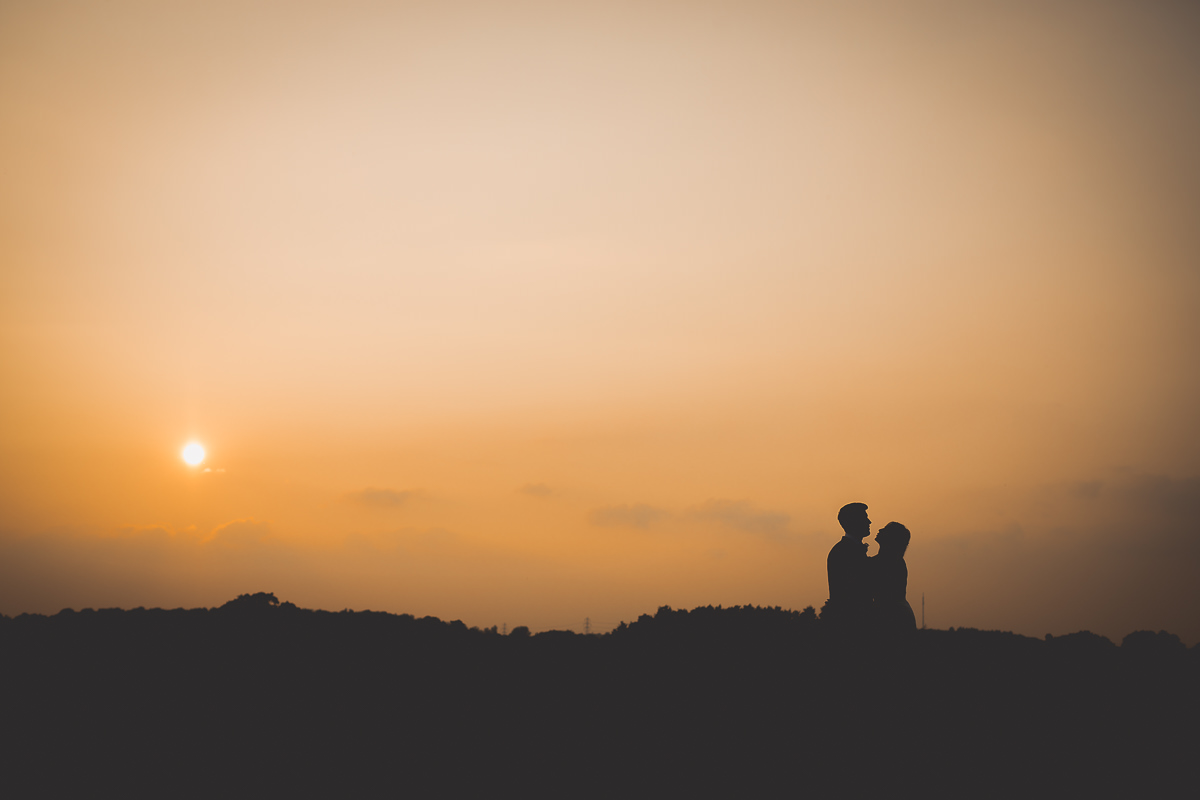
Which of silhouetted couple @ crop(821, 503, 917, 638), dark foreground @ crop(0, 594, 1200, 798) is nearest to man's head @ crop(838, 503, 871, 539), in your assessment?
silhouetted couple @ crop(821, 503, 917, 638)

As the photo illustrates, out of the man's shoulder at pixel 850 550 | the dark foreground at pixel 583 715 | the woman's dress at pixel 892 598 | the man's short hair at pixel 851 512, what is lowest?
the dark foreground at pixel 583 715

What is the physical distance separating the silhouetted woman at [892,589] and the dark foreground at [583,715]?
17.1 inches

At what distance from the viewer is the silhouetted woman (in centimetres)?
1670

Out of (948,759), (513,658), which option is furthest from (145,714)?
(948,759)

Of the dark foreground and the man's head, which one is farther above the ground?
the man's head

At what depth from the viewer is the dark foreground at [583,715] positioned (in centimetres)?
1702

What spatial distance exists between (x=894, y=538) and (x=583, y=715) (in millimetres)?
9264

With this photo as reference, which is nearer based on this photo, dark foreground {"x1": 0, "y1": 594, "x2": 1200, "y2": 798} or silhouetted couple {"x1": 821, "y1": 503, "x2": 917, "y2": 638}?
silhouetted couple {"x1": 821, "y1": 503, "x2": 917, "y2": 638}

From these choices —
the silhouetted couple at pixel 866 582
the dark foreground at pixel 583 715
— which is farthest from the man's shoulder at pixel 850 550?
the dark foreground at pixel 583 715

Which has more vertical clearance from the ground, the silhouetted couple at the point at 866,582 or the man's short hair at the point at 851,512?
the man's short hair at the point at 851,512

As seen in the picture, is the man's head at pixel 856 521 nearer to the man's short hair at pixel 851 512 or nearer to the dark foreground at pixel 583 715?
the man's short hair at pixel 851 512

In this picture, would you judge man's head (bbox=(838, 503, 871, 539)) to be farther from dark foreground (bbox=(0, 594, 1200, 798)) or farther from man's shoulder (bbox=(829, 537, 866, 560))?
dark foreground (bbox=(0, 594, 1200, 798))

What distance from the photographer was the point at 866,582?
55.9 ft

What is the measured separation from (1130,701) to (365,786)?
61.5 ft
